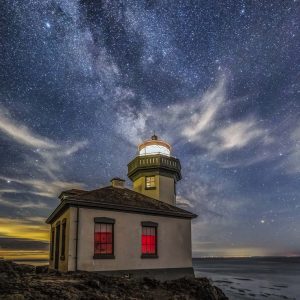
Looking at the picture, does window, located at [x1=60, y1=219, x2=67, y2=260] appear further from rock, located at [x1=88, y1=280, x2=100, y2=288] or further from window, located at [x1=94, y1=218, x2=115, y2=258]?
rock, located at [x1=88, y1=280, x2=100, y2=288]

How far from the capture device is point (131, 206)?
57.1 ft

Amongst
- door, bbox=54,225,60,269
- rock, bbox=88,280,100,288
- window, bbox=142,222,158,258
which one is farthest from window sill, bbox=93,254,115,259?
rock, bbox=88,280,100,288

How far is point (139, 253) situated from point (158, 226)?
2.05m

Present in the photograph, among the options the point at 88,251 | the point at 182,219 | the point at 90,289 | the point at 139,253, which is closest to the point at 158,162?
the point at 182,219

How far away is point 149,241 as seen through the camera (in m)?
18.2

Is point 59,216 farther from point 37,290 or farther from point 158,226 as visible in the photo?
point 37,290

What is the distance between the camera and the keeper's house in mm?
15688

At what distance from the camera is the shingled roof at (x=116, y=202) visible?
16013 millimetres

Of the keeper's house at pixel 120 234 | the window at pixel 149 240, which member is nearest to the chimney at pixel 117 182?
the keeper's house at pixel 120 234

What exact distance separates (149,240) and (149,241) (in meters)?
0.06

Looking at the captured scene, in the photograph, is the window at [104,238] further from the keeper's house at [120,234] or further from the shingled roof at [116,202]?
the shingled roof at [116,202]

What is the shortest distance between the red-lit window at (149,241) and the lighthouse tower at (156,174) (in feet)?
15.9

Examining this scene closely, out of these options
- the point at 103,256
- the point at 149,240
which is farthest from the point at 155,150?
the point at 103,256

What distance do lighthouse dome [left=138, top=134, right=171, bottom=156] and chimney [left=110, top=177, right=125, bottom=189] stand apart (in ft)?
14.9
